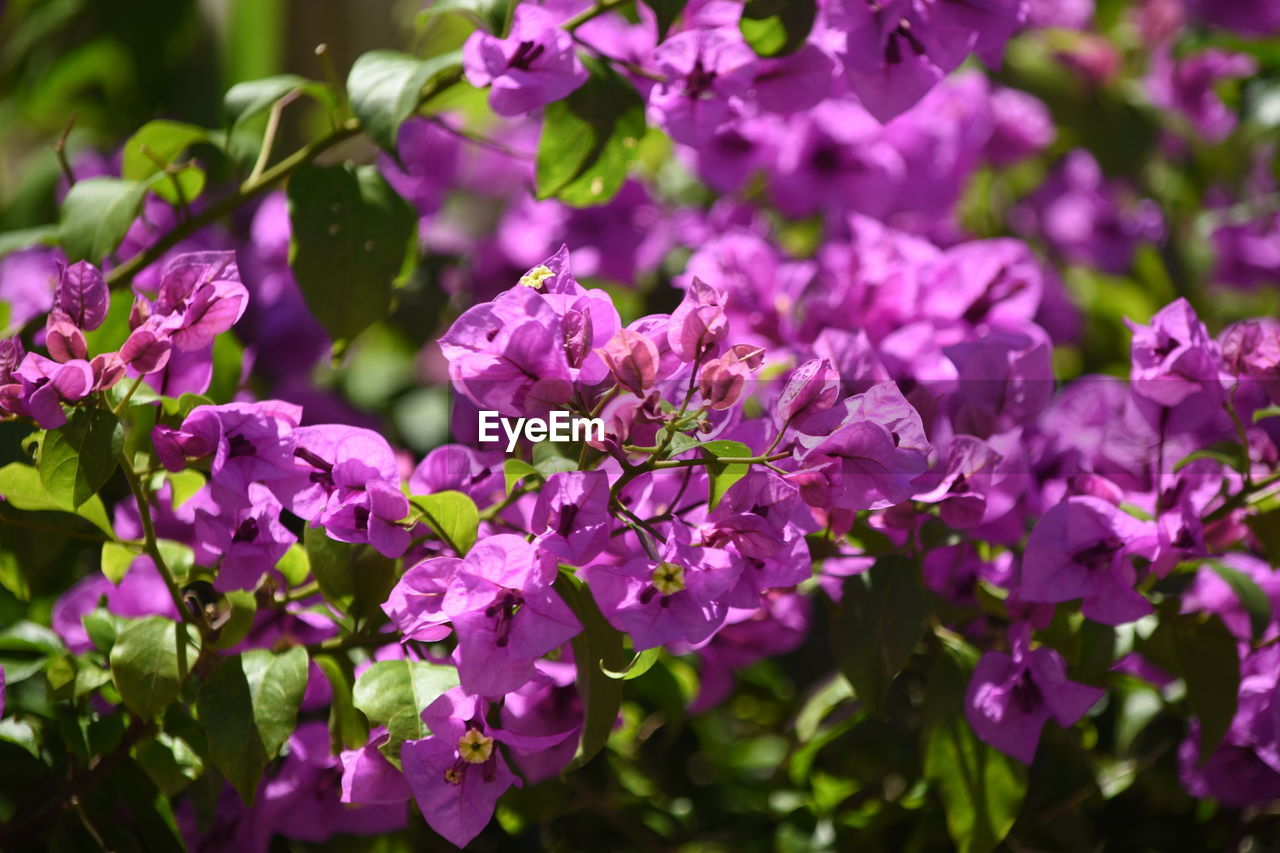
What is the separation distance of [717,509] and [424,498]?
12 cm

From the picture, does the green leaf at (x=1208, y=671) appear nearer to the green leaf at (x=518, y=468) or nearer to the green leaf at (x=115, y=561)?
the green leaf at (x=518, y=468)

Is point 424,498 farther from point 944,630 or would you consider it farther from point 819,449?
point 944,630

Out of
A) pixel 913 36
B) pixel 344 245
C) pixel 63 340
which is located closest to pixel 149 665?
pixel 63 340

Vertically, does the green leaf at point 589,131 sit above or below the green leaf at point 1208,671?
above

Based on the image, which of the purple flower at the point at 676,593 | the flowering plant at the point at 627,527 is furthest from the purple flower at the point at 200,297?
the purple flower at the point at 676,593

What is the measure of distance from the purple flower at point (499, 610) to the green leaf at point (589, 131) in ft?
0.84

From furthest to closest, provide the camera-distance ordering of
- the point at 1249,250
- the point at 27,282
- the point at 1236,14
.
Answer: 1. the point at 1236,14
2. the point at 1249,250
3. the point at 27,282

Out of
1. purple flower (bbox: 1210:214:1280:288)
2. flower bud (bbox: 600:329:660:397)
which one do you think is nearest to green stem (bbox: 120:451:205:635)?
flower bud (bbox: 600:329:660:397)

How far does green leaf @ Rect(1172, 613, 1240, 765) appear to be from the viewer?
1.81ft

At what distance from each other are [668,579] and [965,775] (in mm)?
217

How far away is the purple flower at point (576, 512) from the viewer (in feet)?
1.46

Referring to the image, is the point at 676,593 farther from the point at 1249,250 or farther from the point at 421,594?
the point at 1249,250

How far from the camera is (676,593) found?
45 centimetres

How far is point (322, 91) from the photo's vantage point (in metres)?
0.64
